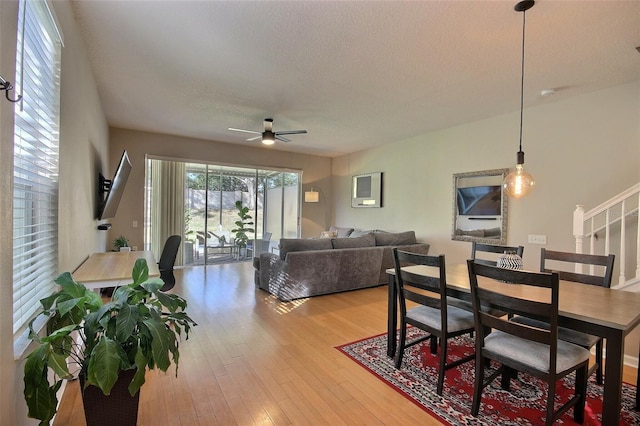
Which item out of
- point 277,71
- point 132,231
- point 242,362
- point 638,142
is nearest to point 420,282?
point 242,362

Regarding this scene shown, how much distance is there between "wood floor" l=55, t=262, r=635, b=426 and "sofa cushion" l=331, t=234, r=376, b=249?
3.48ft

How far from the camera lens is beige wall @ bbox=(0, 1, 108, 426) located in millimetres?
1192

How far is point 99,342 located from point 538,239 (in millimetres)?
4958

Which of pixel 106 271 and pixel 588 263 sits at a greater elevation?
pixel 588 263

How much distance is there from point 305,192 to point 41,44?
6.32 m

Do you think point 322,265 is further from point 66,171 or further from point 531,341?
point 66,171

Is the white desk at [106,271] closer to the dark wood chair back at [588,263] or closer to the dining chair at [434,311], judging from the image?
the dining chair at [434,311]

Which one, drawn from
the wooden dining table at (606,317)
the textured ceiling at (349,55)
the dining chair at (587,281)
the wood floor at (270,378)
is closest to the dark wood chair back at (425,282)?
the wooden dining table at (606,317)

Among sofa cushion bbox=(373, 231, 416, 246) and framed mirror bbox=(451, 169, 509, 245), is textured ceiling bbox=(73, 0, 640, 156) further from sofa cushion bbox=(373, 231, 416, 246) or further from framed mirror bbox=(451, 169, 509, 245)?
sofa cushion bbox=(373, 231, 416, 246)

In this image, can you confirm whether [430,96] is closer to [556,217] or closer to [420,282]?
[556,217]

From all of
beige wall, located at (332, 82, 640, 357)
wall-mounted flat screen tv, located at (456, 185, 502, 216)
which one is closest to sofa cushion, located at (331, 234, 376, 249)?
beige wall, located at (332, 82, 640, 357)

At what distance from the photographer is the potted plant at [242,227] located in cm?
725

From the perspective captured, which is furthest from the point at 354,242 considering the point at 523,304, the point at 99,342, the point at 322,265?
the point at 99,342

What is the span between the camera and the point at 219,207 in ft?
22.9
